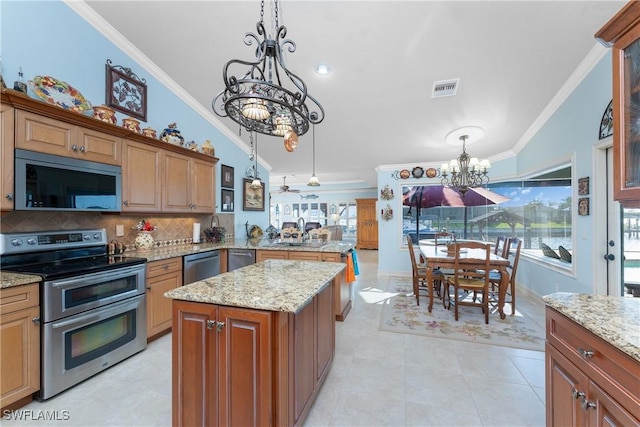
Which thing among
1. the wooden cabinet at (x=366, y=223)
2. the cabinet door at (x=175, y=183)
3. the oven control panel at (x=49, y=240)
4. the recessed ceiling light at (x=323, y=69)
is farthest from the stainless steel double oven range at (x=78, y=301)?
the wooden cabinet at (x=366, y=223)

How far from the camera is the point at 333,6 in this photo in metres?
2.32

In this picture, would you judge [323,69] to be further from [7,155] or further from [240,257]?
[7,155]

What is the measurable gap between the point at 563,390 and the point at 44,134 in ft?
12.2

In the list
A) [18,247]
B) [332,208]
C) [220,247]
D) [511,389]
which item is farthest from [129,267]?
[332,208]

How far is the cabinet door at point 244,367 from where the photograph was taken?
1307 mm

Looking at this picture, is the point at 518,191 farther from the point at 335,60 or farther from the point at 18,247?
the point at 18,247

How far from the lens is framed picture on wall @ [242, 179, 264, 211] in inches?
200

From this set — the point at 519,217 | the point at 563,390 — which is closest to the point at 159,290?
the point at 563,390

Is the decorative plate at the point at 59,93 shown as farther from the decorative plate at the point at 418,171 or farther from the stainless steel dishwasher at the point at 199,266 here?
the decorative plate at the point at 418,171

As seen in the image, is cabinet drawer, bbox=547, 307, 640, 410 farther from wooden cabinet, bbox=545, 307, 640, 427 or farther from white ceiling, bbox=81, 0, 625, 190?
white ceiling, bbox=81, 0, 625, 190

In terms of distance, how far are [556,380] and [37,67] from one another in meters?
4.36

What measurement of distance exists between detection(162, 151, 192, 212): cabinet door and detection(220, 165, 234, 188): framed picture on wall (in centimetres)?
95

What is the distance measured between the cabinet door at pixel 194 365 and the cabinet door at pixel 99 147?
191cm

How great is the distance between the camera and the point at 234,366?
1356 millimetres
